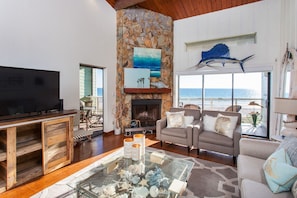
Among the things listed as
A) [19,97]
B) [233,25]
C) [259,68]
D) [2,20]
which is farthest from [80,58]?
[259,68]

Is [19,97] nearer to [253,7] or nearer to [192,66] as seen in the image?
[192,66]

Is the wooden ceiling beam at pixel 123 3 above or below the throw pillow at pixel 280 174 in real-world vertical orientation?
above

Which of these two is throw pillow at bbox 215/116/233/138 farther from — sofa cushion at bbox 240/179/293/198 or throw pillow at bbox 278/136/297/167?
sofa cushion at bbox 240/179/293/198

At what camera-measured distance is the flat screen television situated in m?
2.39

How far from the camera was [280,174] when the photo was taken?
1539 millimetres

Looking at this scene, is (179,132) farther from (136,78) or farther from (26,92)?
(26,92)

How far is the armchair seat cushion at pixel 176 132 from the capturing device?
367cm

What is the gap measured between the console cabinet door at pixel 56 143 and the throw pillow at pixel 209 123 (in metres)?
2.86

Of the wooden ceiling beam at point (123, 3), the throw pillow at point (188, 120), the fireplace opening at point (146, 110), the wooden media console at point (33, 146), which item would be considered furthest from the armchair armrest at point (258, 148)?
the wooden ceiling beam at point (123, 3)

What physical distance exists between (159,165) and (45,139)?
187 cm

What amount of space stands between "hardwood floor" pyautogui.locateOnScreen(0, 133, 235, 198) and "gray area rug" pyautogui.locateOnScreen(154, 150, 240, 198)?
1.07 ft

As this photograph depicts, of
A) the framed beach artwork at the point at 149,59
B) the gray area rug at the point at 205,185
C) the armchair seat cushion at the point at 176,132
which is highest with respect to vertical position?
the framed beach artwork at the point at 149,59

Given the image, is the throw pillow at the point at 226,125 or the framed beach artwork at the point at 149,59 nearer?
the throw pillow at the point at 226,125

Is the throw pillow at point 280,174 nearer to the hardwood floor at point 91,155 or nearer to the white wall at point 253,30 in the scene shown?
the hardwood floor at point 91,155
